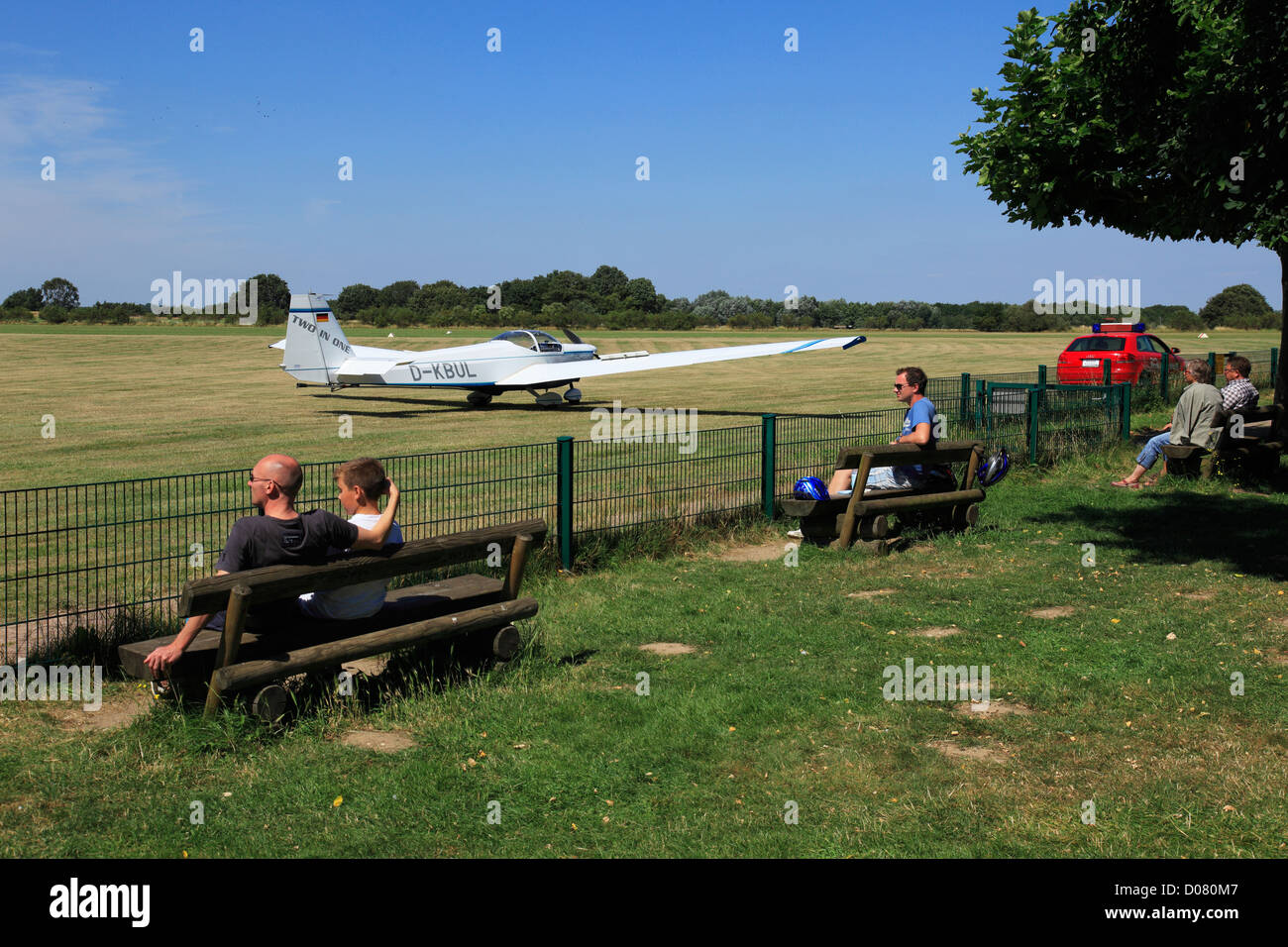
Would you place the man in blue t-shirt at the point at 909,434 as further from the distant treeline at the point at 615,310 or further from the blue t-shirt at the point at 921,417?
the distant treeline at the point at 615,310

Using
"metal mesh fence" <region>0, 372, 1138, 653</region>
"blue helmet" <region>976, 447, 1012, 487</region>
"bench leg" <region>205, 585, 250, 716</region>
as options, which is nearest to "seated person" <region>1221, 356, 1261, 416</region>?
"metal mesh fence" <region>0, 372, 1138, 653</region>

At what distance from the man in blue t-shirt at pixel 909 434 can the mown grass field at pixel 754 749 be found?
210 cm

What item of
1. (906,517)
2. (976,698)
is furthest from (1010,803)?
(906,517)

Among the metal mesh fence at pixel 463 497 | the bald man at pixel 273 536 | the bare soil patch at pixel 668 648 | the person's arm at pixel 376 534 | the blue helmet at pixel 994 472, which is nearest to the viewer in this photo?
the bald man at pixel 273 536

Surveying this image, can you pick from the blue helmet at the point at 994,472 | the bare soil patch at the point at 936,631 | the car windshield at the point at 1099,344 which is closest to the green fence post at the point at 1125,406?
the blue helmet at the point at 994,472

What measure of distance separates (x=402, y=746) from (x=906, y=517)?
695 cm

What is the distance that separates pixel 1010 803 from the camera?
4.54 meters

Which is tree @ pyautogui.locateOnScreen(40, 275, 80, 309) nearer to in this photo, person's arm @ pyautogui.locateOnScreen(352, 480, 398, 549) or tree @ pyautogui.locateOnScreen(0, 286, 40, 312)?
tree @ pyautogui.locateOnScreen(0, 286, 40, 312)

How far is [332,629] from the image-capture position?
19.2 ft

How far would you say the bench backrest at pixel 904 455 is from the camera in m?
9.91

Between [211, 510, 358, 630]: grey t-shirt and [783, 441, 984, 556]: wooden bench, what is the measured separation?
17.3 ft

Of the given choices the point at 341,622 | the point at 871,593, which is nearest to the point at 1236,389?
the point at 871,593
